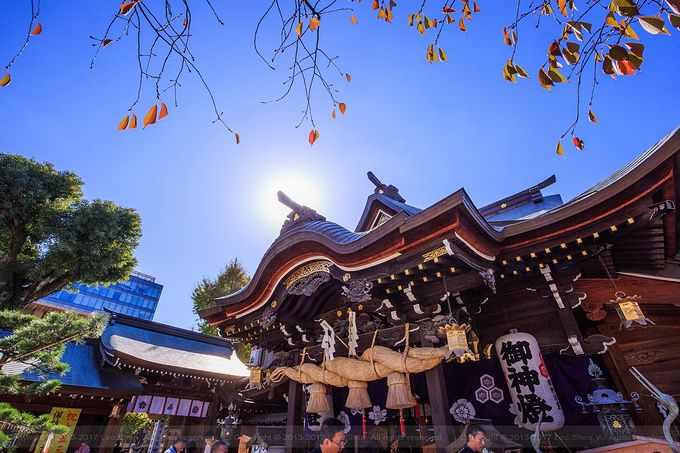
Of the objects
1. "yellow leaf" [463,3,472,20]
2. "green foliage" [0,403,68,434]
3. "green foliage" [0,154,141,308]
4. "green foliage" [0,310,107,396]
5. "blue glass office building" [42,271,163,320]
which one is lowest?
"green foliage" [0,403,68,434]

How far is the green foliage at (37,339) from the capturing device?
630 centimetres

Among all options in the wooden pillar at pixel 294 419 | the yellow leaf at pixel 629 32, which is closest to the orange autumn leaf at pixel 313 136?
the yellow leaf at pixel 629 32

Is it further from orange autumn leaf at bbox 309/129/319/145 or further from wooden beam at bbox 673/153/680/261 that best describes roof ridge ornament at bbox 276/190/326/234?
wooden beam at bbox 673/153/680/261

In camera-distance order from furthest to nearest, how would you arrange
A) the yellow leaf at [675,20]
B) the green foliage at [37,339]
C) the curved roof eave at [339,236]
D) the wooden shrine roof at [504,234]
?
the green foliage at [37,339] → the curved roof eave at [339,236] → the wooden shrine roof at [504,234] → the yellow leaf at [675,20]

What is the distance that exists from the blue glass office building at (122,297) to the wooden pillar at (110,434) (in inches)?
1970

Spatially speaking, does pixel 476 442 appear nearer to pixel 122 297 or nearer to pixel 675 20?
pixel 675 20

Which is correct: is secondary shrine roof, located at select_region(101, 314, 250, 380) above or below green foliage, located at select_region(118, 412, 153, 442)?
above

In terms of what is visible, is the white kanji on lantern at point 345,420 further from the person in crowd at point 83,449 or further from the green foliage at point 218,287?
the green foliage at point 218,287

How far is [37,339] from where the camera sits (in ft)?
21.1

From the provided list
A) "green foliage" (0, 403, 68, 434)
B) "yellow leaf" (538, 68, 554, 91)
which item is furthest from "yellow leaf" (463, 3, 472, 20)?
"green foliage" (0, 403, 68, 434)

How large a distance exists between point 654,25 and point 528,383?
510 cm

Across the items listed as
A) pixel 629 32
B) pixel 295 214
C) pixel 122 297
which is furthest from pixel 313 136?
pixel 122 297

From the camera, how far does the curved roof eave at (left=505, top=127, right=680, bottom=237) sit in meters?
4.13

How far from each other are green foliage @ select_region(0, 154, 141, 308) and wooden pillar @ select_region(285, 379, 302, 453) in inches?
365
